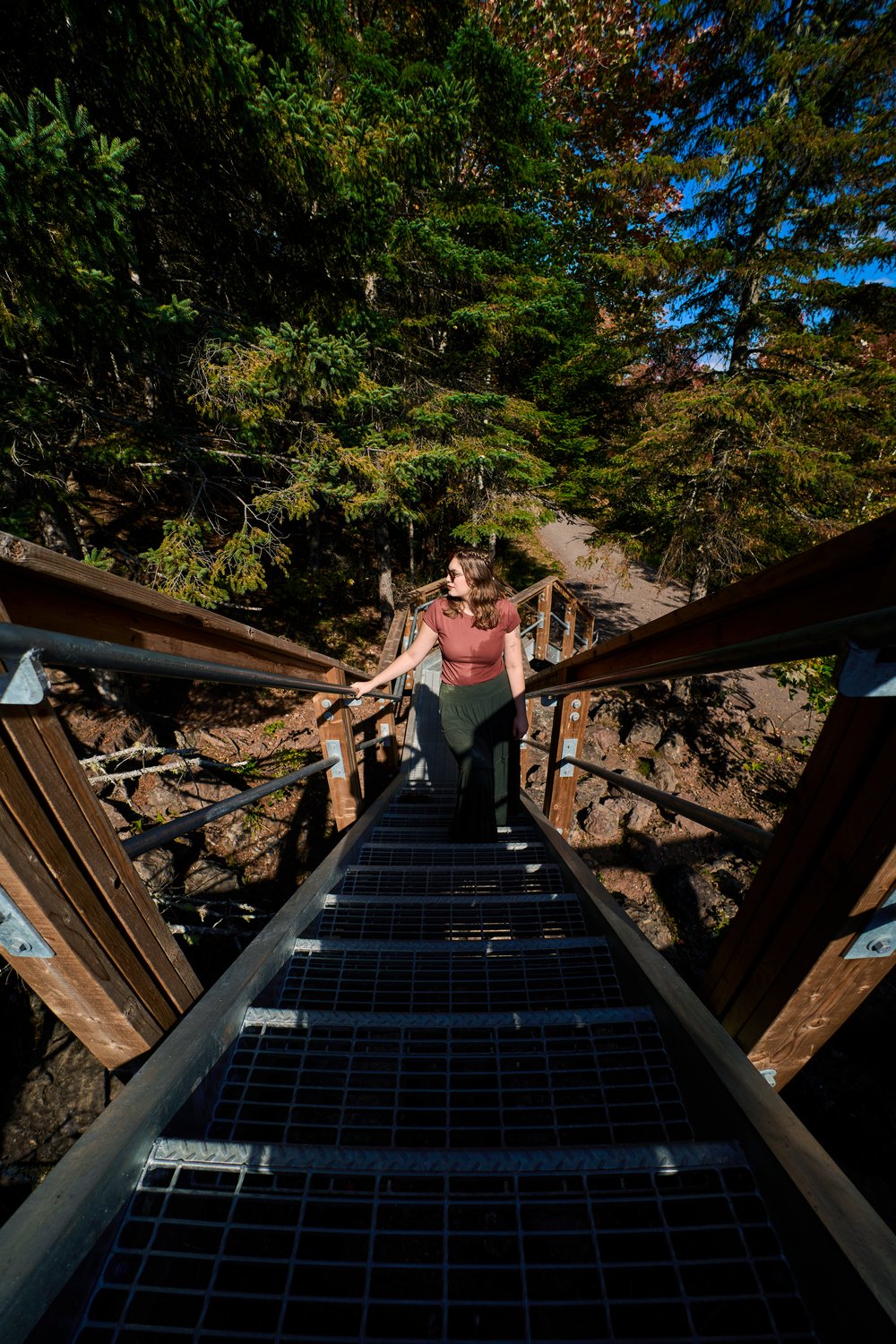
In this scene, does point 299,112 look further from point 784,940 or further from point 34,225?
point 784,940

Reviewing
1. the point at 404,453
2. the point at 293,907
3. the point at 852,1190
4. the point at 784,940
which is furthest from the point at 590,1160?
the point at 404,453

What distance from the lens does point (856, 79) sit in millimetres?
5305

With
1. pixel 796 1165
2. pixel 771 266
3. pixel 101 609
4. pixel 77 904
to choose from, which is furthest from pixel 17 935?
pixel 771 266

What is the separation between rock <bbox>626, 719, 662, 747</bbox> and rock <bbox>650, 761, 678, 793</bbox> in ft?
1.99

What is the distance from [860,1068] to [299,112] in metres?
9.05

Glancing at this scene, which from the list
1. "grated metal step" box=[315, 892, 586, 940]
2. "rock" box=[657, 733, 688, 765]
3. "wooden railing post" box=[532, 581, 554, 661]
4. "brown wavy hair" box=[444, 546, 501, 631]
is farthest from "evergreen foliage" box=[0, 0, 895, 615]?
"grated metal step" box=[315, 892, 586, 940]

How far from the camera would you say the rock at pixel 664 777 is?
677cm

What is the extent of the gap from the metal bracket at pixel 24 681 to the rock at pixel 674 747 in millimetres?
7761

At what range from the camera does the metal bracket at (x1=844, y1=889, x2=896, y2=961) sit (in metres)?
0.96

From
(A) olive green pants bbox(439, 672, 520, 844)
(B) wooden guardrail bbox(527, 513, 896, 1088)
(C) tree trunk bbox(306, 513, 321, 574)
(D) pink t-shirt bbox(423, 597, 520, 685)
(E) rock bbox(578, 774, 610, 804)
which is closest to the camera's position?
(B) wooden guardrail bbox(527, 513, 896, 1088)

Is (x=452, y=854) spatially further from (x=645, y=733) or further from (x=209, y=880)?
(x=645, y=733)

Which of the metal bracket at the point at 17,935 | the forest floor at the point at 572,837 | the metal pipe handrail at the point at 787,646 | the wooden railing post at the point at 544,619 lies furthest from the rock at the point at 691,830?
the metal bracket at the point at 17,935

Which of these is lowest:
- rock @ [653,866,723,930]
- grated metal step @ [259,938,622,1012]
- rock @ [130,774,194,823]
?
rock @ [653,866,723,930]

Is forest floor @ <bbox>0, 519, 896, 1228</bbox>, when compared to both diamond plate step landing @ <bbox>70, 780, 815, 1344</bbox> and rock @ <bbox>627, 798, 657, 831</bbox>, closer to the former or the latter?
rock @ <bbox>627, 798, 657, 831</bbox>
